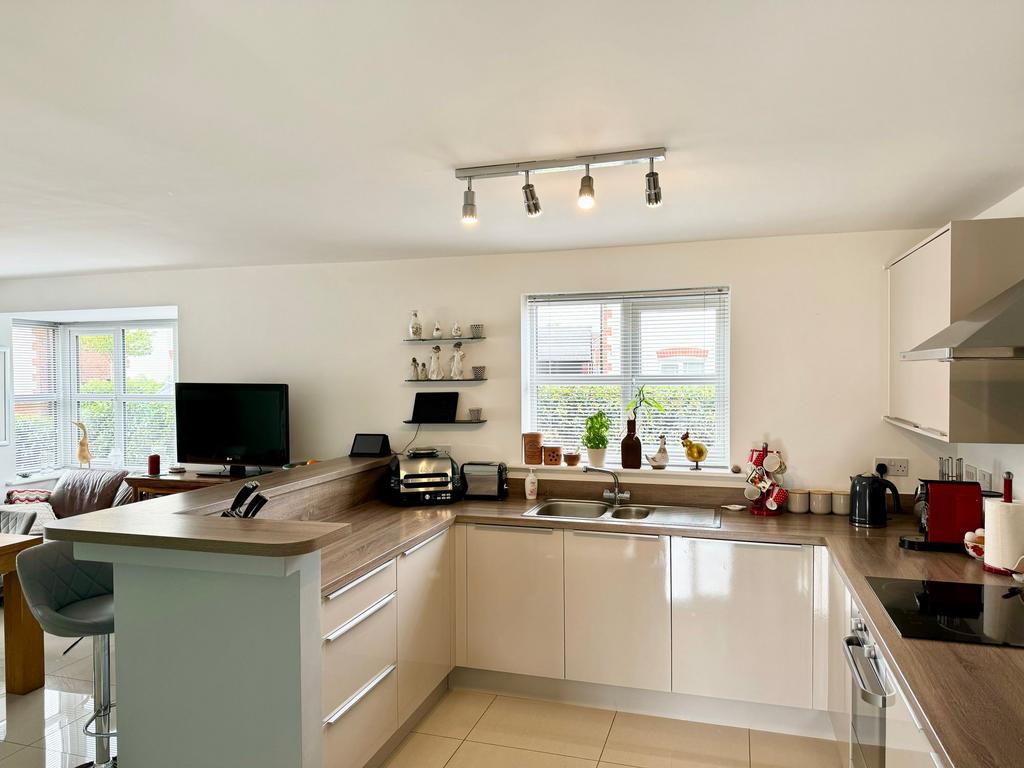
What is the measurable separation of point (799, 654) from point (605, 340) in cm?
193

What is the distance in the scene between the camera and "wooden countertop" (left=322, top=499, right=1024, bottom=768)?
1304mm

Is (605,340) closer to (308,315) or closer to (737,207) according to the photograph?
(737,207)

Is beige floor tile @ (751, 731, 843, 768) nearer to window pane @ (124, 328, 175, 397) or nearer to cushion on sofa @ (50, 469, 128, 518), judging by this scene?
cushion on sofa @ (50, 469, 128, 518)

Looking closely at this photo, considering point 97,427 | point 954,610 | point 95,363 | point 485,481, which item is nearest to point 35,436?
point 97,427

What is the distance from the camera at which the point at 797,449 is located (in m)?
3.53

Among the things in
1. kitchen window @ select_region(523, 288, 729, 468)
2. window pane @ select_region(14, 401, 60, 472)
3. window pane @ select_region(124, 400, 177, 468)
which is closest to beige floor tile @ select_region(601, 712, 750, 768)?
kitchen window @ select_region(523, 288, 729, 468)

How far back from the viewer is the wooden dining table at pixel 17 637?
3.27 metres

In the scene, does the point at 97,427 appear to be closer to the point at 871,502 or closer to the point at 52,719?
the point at 52,719

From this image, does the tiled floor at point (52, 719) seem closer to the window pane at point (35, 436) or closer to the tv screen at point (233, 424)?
the tv screen at point (233, 424)

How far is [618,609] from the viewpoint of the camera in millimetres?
3174

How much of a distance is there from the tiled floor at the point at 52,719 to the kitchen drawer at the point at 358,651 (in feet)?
4.22

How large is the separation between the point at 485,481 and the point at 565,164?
2.05m

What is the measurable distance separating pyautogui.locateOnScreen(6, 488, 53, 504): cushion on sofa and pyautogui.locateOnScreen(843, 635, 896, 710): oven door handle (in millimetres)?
5480

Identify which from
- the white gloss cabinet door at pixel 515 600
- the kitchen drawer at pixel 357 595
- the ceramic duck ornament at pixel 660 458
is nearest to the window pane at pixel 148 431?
the white gloss cabinet door at pixel 515 600
